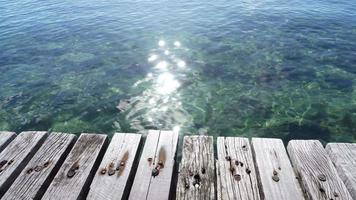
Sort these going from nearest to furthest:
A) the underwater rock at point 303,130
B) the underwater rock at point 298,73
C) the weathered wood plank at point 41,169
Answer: the weathered wood plank at point 41,169
the underwater rock at point 303,130
the underwater rock at point 298,73

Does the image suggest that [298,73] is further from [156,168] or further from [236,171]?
[156,168]

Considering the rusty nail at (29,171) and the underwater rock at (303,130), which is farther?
the underwater rock at (303,130)

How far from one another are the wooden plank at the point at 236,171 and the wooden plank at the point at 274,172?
3.6 inches

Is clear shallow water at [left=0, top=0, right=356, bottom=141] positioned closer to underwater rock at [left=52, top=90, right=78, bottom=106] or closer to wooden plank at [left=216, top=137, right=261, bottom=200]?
Answer: underwater rock at [left=52, top=90, right=78, bottom=106]

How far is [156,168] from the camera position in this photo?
11.7 feet

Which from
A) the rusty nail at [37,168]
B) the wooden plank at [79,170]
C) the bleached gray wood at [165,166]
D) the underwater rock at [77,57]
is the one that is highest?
the bleached gray wood at [165,166]

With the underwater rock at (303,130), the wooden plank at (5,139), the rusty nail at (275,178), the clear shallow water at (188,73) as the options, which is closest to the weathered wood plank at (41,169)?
the wooden plank at (5,139)

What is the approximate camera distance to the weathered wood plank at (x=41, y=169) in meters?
3.36

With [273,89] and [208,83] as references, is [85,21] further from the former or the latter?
[273,89]

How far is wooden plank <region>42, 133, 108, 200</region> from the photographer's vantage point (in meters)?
3.33

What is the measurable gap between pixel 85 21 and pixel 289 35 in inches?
457

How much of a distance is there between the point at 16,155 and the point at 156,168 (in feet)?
6.75

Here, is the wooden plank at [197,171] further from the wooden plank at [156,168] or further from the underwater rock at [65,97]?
the underwater rock at [65,97]

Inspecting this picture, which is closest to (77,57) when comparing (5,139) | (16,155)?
(5,139)
